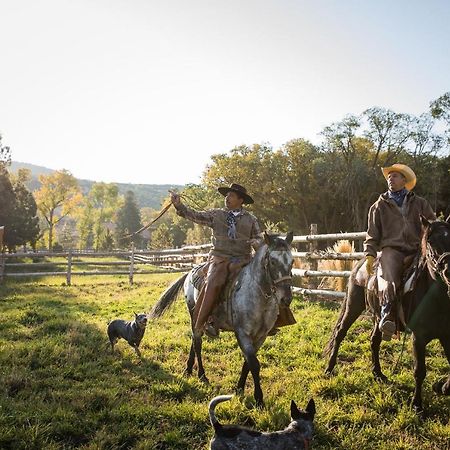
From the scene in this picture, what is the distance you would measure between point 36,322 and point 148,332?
2888 mm

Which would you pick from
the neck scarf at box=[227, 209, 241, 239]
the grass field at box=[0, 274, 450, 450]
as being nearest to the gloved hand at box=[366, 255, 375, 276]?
the grass field at box=[0, 274, 450, 450]

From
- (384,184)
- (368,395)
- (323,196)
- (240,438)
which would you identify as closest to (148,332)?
(368,395)

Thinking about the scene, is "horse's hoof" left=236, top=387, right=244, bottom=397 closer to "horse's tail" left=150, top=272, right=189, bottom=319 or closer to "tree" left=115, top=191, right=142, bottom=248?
"horse's tail" left=150, top=272, right=189, bottom=319

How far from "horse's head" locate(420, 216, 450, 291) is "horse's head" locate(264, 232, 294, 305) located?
151 centimetres

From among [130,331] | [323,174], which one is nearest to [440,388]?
[130,331]

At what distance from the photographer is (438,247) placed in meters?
4.19

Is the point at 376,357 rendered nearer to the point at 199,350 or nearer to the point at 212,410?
the point at 199,350

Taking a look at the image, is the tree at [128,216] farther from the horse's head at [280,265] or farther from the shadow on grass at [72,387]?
the horse's head at [280,265]

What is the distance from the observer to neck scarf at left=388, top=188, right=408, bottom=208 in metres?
5.33

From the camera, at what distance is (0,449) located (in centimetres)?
362

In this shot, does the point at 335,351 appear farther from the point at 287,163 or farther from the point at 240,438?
the point at 287,163

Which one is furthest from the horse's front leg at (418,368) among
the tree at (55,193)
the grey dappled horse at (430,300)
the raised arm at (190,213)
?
the tree at (55,193)

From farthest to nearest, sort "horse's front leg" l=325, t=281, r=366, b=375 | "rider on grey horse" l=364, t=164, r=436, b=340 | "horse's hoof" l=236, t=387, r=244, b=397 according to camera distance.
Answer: "horse's front leg" l=325, t=281, r=366, b=375 < "horse's hoof" l=236, t=387, r=244, b=397 < "rider on grey horse" l=364, t=164, r=436, b=340

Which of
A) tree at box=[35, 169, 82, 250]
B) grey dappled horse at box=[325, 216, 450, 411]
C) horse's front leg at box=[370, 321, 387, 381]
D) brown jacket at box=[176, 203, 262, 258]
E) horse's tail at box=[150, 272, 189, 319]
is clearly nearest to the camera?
grey dappled horse at box=[325, 216, 450, 411]
